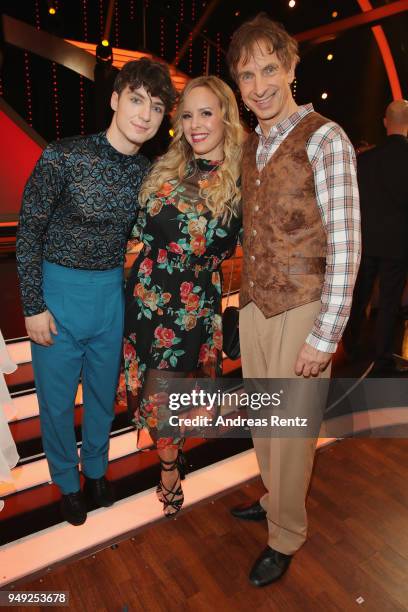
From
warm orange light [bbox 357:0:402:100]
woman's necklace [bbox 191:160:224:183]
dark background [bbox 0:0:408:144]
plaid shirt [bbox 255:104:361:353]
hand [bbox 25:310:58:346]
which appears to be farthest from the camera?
warm orange light [bbox 357:0:402:100]

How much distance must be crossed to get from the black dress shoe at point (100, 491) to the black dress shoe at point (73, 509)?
0.34 ft

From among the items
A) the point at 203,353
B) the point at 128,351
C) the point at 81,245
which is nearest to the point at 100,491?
the point at 128,351

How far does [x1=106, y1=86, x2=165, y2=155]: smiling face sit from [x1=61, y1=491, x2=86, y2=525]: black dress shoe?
1.38 m

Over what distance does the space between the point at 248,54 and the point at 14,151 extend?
589 centimetres

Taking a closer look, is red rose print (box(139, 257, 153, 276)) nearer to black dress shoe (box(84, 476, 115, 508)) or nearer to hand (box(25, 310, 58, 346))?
hand (box(25, 310, 58, 346))

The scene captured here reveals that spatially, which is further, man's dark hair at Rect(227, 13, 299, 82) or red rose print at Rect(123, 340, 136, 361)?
red rose print at Rect(123, 340, 136, 361)

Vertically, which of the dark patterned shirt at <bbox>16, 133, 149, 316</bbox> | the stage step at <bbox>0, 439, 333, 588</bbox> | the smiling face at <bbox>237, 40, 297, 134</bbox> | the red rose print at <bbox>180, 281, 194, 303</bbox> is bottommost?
the stage step at <bbox>0, 439, 333, 588</bbox>

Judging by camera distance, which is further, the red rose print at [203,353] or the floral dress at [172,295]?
the red rose print at [203,353]

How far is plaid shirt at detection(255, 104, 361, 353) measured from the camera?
1332 millimetres

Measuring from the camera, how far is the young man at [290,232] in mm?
1360

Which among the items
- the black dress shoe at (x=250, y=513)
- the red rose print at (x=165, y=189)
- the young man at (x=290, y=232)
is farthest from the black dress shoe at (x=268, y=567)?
the red rose print at (x=165, y=189)

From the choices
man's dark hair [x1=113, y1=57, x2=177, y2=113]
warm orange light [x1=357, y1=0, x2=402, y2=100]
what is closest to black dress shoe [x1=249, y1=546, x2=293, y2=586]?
man's dark hair [x1=113, y1=57, x2=177, y2=113]

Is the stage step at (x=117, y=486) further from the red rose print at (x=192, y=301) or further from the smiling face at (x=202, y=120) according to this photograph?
Answer: the smiling face at (x=202, y=120)

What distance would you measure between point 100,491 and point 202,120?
1.58 m
